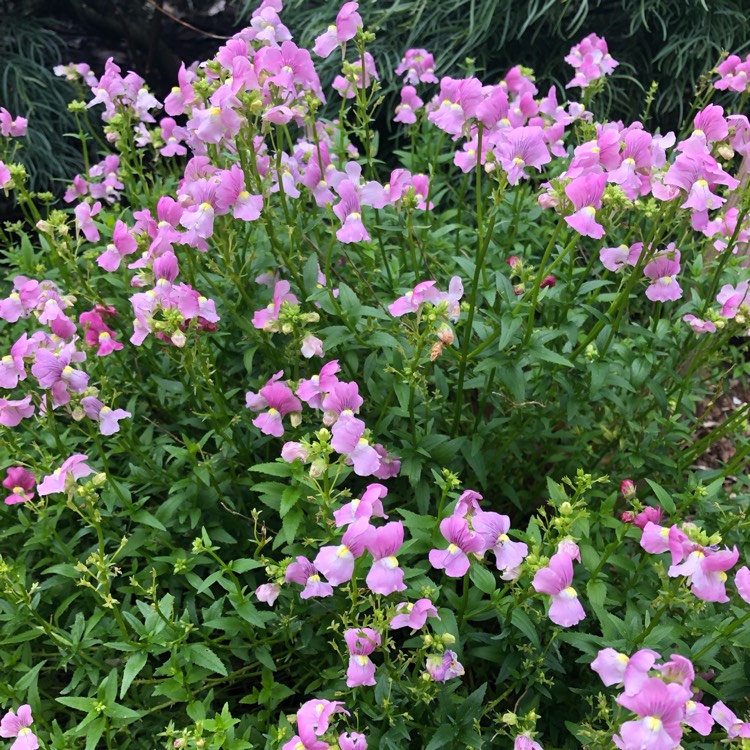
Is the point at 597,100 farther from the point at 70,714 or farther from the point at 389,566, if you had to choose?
→ the point at 70,714

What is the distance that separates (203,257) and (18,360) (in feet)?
3.87

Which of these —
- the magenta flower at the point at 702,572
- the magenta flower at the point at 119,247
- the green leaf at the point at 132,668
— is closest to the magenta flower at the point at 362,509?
the magenta flower at the point at 702,572

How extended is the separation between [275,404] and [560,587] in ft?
3.87

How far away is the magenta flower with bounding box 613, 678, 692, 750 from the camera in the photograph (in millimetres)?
1566

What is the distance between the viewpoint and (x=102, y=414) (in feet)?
9.00

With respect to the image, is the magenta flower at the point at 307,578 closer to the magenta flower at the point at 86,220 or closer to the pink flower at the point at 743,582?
the pink flower at the point at 743,582

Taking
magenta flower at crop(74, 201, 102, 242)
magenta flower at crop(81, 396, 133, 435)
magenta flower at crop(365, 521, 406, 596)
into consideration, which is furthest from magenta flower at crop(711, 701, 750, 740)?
magenta flower at crop(74, 201, 102, 242)

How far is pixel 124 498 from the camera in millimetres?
2809

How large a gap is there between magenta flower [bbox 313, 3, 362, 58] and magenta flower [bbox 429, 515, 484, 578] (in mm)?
1945

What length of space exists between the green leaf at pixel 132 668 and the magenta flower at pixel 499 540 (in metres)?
1.22

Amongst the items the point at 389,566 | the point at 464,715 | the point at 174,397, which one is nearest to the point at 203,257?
the point at 174,397

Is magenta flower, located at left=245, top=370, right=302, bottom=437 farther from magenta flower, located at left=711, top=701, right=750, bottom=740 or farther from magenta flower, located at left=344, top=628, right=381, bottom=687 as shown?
magenta flower, located at left=711, top=701, right=750, bottom=740

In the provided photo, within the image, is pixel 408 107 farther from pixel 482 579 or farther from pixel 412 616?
pixel 412 616

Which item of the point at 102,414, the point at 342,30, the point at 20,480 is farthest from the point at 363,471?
the point at 342,30
